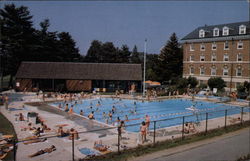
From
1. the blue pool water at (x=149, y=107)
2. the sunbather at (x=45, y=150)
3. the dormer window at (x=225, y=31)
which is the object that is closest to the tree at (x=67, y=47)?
the blue pool water at (x=149, y=107)

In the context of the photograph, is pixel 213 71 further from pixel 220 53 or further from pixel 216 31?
pixel 216 31

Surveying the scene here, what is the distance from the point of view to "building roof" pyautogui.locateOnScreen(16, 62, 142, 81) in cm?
3919

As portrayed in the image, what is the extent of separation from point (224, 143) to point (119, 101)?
2051cm

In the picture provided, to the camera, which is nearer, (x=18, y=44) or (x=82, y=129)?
(x=82, y=129)

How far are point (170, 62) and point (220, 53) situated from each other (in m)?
15.6

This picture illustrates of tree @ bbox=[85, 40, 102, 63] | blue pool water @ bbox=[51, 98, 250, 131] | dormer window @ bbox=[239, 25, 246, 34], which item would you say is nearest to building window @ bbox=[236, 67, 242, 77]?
dormer window @ bbox=[239, 25, 246, 34]

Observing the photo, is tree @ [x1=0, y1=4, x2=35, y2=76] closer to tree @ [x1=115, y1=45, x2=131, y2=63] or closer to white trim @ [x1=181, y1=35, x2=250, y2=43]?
tree @ [x1=115, y1=45, x2=131, y2=63]

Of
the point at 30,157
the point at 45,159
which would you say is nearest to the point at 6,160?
the point at 30,157

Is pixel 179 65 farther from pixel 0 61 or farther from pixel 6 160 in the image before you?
pixel 6 160

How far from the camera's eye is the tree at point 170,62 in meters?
58.5

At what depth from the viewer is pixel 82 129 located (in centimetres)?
1686

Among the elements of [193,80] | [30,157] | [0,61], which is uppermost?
[0,61]

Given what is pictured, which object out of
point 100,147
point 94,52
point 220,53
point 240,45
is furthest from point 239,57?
point 94,52

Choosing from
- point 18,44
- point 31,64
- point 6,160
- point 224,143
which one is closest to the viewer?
point 6,160
